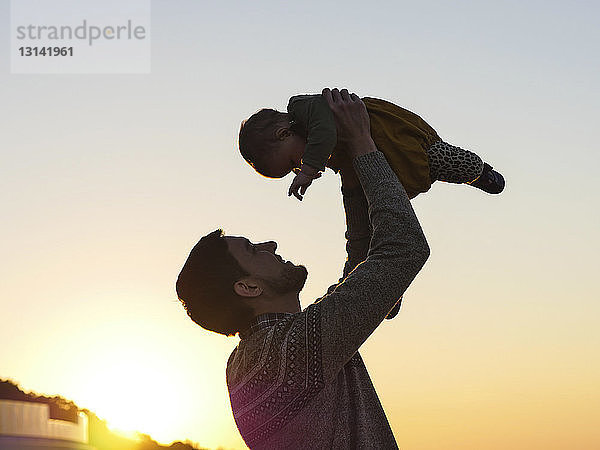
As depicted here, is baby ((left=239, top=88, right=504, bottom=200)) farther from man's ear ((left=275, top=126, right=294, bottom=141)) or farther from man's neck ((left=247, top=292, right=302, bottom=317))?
man's neck ((left=247, top=292, right=302, bottom=317))

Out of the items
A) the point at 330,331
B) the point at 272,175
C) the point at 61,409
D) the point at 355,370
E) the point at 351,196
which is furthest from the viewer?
the point at 272,175

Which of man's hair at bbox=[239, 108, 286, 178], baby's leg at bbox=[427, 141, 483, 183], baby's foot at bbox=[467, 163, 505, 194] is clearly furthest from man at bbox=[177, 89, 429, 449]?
baby's foot at bbox=[467, 163, 505, 194]

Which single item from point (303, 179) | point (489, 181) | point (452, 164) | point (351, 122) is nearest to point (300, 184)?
point (303, 179)

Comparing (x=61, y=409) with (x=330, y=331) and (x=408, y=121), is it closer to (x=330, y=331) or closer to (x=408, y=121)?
(x=330, y=331)

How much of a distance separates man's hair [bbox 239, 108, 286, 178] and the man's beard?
2.59 feet

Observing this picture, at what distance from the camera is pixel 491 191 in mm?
4242

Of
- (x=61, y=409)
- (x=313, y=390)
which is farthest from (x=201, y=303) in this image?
(x=61, y=409)

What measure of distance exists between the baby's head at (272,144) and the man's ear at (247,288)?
2.67ft

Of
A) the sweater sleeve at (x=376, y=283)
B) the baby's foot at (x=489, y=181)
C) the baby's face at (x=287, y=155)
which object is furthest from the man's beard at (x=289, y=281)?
the baby's foot at (x=489, y=181)

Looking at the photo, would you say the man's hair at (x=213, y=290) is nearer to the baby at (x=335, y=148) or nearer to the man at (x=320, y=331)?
the man at (x=320, y=331)

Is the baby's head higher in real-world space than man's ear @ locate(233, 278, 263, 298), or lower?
higher

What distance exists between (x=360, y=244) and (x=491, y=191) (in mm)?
987

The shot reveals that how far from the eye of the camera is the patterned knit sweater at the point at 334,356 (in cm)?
305

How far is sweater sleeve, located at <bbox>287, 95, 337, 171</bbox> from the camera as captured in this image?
11.7 feet
